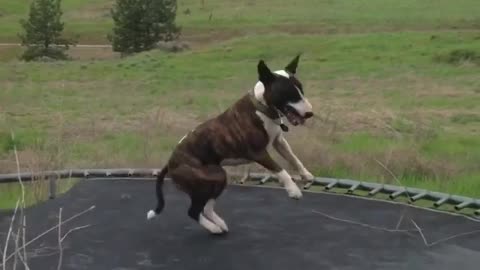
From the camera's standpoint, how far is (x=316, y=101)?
24.5ft

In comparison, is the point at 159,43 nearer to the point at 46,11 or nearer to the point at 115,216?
the point at 46,11

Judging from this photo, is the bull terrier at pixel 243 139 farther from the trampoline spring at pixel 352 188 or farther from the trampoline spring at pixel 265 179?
the trampoline spring at pixel 265 179

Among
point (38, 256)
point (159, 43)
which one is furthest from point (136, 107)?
point (159, 43)

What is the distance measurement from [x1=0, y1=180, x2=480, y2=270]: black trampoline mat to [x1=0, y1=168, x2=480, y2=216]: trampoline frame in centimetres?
11

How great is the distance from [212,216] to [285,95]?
0.63m

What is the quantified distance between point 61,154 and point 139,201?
1014 mm

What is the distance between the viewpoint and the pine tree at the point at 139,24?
15492mm

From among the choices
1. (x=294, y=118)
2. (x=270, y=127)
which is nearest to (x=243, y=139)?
(x=270, y=127)

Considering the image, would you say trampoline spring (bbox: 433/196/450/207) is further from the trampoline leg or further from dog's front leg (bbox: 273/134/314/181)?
the trampoline leg

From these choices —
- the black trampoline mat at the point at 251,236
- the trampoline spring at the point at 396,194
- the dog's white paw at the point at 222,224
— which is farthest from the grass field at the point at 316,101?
the dog's white paw at the point at 222,224

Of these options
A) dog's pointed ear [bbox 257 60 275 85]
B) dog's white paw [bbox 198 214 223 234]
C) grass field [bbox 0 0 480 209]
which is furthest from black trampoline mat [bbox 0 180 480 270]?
grass field [bbox 0 0 480 209]

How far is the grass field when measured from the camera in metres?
4.64

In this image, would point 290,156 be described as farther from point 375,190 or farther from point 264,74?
point 375,190

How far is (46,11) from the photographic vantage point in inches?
649
